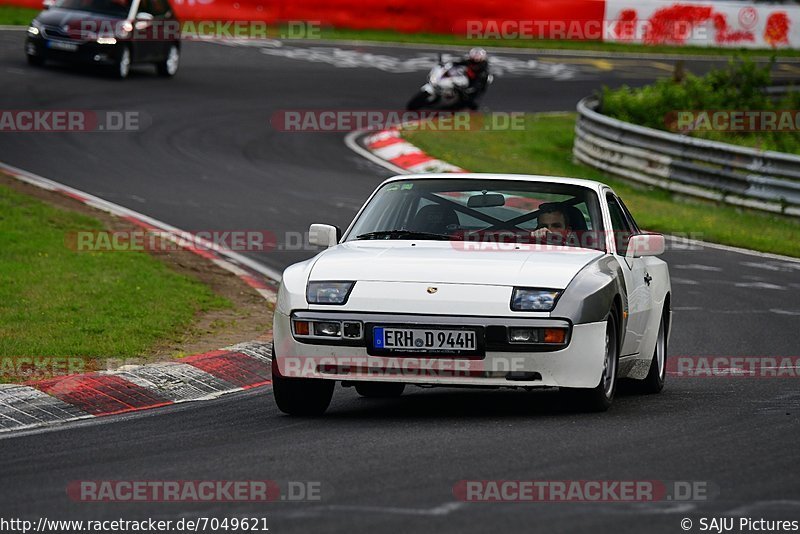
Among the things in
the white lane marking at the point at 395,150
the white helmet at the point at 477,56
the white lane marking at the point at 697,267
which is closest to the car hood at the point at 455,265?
the white lane marking at the point at 697,267

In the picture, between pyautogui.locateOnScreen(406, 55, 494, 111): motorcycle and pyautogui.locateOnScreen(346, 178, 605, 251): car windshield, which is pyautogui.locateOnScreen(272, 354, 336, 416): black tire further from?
pyautogui.locateOnScreen(406, 55, 494, 111): motorcycle

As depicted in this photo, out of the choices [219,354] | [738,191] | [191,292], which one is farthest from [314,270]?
[738,191]

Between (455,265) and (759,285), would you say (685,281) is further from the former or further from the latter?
(455,265)

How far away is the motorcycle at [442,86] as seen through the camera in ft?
91.0

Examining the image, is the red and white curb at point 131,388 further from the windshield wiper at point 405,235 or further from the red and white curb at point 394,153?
the red and white curb at point 394,153

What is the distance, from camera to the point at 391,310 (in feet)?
24.2

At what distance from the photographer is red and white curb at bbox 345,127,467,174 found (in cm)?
2206

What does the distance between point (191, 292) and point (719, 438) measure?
6.27 m

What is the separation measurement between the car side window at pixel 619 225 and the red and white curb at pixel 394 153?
39.0 feet

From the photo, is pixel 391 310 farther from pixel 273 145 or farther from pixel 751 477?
pixel 273 145

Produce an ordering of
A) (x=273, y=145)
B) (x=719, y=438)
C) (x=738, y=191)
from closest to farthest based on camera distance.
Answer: (x=719, y=438), (x=738, y=191), (x=273, y=145)

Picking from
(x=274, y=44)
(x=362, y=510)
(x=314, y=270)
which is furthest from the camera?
(x=274, y=44)

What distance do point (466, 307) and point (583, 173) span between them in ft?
55.2

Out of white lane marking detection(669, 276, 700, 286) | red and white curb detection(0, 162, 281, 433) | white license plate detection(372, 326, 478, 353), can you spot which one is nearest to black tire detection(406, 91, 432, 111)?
white lane marking detection(669, 276, 700, 286)
